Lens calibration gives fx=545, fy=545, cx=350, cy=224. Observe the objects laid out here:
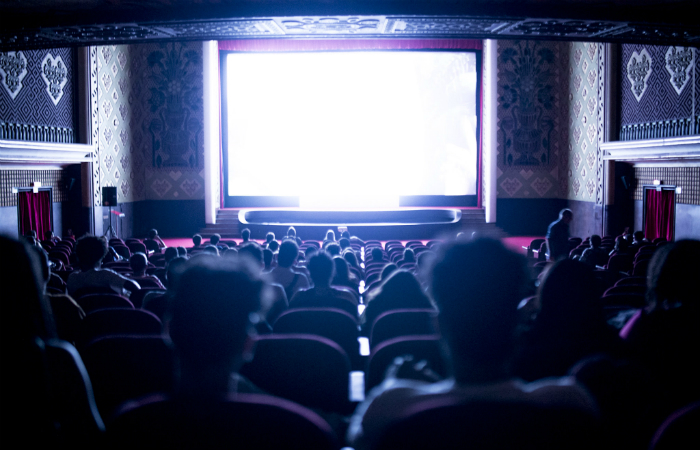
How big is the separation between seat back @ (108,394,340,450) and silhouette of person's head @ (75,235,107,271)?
3722 millimetres

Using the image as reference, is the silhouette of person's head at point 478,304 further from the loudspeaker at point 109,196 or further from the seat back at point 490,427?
the loudspeaker at point 109,196

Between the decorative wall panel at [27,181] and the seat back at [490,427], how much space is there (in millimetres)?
12706

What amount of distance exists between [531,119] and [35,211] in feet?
44.8

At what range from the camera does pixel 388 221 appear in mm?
15820

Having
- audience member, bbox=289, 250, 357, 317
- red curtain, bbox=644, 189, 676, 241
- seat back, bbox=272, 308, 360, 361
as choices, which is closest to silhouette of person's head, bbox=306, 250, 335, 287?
audience member, bbox=289, 250, 357, 317

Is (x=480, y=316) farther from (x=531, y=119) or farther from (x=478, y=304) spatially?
(x=531, y=119)

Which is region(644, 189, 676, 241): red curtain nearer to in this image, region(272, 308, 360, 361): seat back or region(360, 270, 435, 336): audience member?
region(360, 270, 435, 336): audience member

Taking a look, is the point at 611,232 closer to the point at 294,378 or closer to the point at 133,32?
the point at 133,32

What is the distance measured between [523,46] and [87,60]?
478 inches

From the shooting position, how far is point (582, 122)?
15469 millimetres

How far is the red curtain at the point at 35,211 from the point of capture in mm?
12047

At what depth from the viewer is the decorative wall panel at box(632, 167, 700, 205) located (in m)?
11.0

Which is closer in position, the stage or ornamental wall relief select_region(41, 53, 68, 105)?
ornamental wall relief select_region(41, 53, 68, 105)

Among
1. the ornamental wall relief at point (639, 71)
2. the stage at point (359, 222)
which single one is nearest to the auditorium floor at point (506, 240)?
the stage at point (359, 222)
